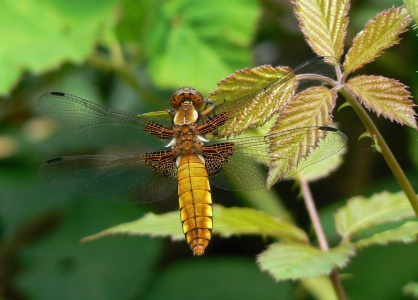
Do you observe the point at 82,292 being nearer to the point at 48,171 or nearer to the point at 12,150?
the point at 12,150

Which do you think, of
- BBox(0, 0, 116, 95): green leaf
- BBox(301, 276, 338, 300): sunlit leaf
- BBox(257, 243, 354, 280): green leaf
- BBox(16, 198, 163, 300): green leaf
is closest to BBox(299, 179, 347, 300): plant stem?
BBox(257, 243, 354, 280): green leaf

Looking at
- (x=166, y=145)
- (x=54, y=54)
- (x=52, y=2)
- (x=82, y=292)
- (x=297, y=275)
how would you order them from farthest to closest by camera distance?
1. (x=82, y=292)
2. (x=52, y=2)
3. (x=54, y=54)
4. (x=166, y=145)
5. (x=297, y=275)

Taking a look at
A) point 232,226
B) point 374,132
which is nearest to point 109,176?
point 232,226

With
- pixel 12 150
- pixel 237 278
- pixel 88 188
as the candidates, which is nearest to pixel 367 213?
pixel 88 188

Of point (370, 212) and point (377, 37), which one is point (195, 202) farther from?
point (377, 37)

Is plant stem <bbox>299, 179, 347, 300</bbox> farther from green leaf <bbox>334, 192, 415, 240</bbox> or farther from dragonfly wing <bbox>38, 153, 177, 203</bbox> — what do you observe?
dragonfly wing <bbox>38, 153, 177, 203</bbox>

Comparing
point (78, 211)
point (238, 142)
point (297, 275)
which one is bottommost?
point (297, 275)

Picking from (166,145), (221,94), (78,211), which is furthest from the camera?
(78,211)
